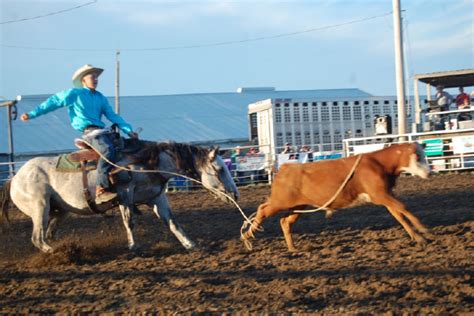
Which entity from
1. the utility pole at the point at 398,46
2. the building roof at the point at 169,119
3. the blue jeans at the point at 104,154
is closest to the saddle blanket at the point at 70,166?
the blue jeans at the point at 104,154

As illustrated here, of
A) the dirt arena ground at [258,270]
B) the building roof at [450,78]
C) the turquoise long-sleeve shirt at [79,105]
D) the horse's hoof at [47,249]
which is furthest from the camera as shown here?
the building roof at [450,78]

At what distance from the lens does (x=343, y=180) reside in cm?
694

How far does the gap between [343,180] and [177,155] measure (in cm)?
188

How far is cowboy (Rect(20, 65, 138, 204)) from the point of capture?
23.7 feet

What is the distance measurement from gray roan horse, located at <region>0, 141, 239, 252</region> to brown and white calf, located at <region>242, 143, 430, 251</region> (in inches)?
28.7

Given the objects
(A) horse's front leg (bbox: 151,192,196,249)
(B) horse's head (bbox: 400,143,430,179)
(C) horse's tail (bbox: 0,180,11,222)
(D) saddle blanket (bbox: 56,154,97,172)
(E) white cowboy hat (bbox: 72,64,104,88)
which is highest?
(E) white cowboy hat (bbox: 72,64,104,88)

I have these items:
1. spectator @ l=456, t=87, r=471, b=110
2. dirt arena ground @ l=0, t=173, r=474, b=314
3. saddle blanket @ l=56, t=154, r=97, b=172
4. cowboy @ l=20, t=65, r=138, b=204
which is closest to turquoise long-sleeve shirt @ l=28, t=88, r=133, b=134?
cowboy @ l=20, t=65, r=138, b=204

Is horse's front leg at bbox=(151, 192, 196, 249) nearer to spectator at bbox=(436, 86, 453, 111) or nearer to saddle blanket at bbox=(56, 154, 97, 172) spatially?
saddle blanket at bbox=(56, 154, 97, 172)

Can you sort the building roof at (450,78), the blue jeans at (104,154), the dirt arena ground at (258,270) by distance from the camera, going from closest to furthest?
the dirt arena ground at (258,270), the blue jeans at (104,154), the building roof at (450,78)

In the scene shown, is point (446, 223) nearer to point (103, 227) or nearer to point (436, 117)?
point (103, 227)

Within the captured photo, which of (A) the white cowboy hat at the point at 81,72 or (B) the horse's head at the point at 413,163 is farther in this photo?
(A) the white cowboy hat at the point at 81,72

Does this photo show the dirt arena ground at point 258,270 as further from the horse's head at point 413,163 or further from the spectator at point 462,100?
the spectator at point 462,100

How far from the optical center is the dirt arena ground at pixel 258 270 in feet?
15.1

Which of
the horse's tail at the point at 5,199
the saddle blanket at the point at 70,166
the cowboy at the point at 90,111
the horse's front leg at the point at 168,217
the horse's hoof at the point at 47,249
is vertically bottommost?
the horse's hoof at the point at 47,249
